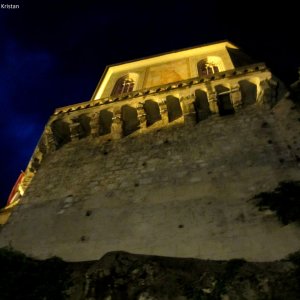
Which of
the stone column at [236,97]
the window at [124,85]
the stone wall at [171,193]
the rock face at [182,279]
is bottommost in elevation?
the rock face at [182,279]

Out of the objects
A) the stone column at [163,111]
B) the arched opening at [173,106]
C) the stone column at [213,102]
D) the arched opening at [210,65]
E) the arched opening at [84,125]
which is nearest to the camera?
the stone column at [213,102]

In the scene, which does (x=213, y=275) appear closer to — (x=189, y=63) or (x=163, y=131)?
(x=163, y=131)

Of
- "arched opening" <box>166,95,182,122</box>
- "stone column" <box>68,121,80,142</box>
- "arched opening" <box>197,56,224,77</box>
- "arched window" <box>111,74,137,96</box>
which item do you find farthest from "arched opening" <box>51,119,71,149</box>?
"arched opening" <box>197,56,224,77</box>

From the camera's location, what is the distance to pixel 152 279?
608 centimetres

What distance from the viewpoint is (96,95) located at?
601 inches

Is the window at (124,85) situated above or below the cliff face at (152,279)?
above

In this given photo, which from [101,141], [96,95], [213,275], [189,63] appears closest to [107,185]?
[101,141]

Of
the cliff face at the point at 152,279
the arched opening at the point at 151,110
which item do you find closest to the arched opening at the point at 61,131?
the arched opening at the point at 151,110

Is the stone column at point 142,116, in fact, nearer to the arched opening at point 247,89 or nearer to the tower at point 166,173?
the tower at point 166,173

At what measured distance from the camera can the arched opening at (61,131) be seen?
12.1m

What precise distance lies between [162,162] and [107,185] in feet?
5.29

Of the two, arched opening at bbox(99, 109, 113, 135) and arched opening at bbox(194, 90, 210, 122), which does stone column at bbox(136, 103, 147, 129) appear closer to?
arched opening at bbox(99, 109, 113, 135)

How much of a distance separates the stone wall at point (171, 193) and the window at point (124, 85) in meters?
4.25

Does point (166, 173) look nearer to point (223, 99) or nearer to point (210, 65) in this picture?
point (223, 99)
